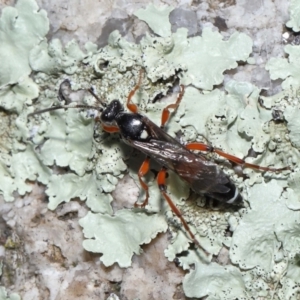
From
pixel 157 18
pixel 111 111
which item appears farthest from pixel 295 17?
pixel 111 111

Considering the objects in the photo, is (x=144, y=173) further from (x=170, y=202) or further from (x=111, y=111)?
(x=111, y=111)

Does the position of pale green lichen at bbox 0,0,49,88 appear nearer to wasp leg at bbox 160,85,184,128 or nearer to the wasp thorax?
the wasp thorax

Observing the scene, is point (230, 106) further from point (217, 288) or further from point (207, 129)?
point (217, 288)

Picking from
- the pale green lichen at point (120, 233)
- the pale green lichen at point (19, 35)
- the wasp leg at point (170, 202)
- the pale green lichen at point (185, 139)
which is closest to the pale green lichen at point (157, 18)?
the pale green lichen at point (185, 139)

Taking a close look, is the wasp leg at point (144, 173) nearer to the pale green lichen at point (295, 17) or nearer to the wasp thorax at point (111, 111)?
the wasp thorax at point (111, 111)

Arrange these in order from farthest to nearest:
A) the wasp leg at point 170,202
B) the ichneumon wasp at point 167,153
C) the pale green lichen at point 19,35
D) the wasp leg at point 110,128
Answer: the pale green lichen at point 19,35
the wasp leg at point 110,128
the wasp leg at point 170,202
the ichneumon wasp at point 167,153
